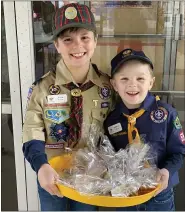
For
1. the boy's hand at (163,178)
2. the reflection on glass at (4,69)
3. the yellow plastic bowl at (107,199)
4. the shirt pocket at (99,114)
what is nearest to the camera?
the yellow plastic bowl at (107,199)

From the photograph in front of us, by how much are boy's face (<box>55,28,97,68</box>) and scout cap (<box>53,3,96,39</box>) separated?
0.03m

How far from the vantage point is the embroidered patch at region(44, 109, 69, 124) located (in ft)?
4.94

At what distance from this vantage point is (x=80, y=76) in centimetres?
152

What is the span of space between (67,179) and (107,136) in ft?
1.03

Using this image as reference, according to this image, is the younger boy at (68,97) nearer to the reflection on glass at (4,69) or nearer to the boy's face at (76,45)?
the boy's face at (76,45)

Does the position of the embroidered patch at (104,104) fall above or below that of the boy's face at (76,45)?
below

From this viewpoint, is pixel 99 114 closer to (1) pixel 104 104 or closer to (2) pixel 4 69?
(1) pixel 104 104

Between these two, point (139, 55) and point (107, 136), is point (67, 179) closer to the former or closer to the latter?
point (107, 136)

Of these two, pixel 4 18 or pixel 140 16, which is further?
pixel 140 16

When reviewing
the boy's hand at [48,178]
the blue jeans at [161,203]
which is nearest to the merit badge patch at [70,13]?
the boy's hand at [48,178]

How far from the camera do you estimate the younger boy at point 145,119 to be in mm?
1404

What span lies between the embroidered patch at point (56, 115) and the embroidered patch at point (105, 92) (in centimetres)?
19

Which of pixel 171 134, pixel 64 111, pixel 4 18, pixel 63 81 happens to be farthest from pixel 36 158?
pixel 4 18

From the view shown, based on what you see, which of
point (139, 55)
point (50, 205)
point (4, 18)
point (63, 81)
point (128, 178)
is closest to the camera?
point (128, 178)
